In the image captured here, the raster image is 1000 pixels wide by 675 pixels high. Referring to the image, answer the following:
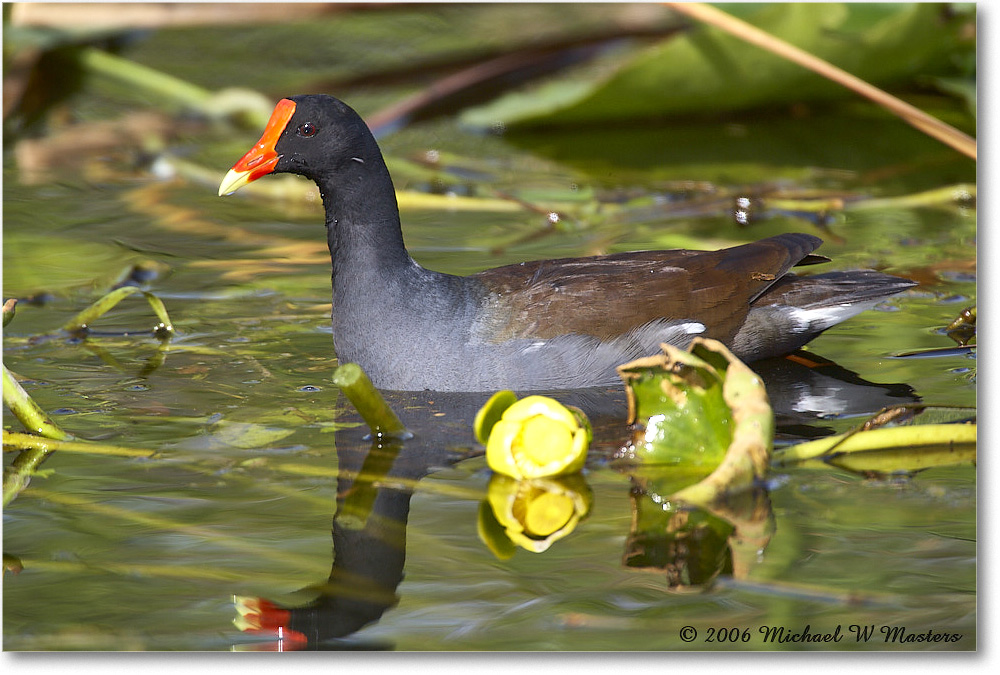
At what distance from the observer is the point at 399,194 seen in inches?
212

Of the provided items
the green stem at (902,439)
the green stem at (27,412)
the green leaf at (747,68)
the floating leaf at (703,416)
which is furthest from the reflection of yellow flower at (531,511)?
the green leaf at (747,68)

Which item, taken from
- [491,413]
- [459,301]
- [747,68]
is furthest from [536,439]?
[747,68]

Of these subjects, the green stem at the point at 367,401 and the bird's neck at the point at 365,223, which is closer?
the green stem at the point at 367,401

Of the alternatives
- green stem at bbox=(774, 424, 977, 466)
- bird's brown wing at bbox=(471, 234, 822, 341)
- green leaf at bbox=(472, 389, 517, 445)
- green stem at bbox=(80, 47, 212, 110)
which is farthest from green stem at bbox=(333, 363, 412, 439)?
green stem at bbox=(80, 47, 212, 110)

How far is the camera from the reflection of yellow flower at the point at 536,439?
8.87 feet

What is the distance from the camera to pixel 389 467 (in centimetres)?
297

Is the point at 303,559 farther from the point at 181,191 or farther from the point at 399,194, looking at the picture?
the point at 181,191

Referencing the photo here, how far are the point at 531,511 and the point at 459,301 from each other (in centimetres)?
83

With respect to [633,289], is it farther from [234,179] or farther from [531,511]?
[234,179]

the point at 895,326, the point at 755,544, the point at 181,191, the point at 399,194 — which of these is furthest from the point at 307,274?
the point at 755,544

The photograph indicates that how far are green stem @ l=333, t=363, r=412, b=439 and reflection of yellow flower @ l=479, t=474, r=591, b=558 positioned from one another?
31 centimetres

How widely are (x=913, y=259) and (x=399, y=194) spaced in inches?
81.7

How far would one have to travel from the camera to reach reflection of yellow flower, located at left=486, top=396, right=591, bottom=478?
2.71 metres

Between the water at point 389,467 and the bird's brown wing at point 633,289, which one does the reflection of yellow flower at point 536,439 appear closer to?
the water at point 389,467
